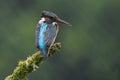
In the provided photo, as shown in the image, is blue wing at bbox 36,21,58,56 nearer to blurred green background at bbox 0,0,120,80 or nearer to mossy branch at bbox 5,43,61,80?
mossy branch at bbox 5,43,61,80

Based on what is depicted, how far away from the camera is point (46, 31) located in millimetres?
7023

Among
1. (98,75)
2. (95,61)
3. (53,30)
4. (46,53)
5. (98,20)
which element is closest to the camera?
(46,53)

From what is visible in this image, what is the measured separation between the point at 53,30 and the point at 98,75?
44515 millimetres

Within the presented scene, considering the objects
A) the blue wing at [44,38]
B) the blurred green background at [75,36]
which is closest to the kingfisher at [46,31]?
the blue wing at [44,38]

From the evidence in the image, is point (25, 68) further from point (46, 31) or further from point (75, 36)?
point (75, 36)

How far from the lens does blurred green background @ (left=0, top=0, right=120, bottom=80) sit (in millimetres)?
53828

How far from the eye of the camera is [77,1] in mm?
61562

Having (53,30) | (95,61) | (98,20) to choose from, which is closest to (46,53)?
(53,30)

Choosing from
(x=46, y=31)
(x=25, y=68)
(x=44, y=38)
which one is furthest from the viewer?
(x=46, y=31)

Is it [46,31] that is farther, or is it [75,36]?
[75,36]

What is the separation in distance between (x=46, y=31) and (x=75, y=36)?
51.3 metres

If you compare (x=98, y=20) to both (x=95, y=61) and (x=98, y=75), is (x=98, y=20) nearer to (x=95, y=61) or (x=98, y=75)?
(x=95, y=61)

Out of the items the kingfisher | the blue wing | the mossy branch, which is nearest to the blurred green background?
Result: the kingfisher

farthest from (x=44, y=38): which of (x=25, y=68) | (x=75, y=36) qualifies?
(x=75, y=36)
